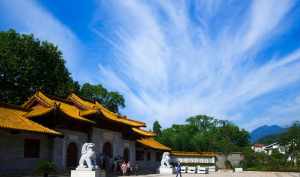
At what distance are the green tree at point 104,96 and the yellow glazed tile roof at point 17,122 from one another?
2544cm

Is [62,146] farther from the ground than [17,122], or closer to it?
closer to it

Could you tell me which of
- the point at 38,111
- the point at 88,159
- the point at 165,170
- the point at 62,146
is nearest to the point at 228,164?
the point at 165,170

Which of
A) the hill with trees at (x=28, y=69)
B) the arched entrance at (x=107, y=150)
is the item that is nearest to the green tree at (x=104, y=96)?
the hill with trees at (x=28, y=69)

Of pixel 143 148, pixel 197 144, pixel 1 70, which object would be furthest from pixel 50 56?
pixel 197 144

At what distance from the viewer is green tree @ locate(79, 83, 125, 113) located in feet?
164

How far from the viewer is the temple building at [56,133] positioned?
2150 centimetres

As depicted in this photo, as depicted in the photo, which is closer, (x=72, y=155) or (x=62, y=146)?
(x=62, y=146)

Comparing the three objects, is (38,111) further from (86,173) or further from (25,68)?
(25,68)

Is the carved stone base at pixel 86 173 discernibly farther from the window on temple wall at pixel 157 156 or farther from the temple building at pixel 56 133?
Result: the window on temple wall at pixel 157 156

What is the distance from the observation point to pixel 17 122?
21.8m

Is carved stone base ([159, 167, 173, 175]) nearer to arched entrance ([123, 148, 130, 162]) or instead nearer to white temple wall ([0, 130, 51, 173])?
arched entrance ([123, 148, 130, 162])

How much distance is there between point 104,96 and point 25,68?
1719 cm

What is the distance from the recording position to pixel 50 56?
38.3 m

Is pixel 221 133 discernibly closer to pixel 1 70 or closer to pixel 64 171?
pixel 1 70
